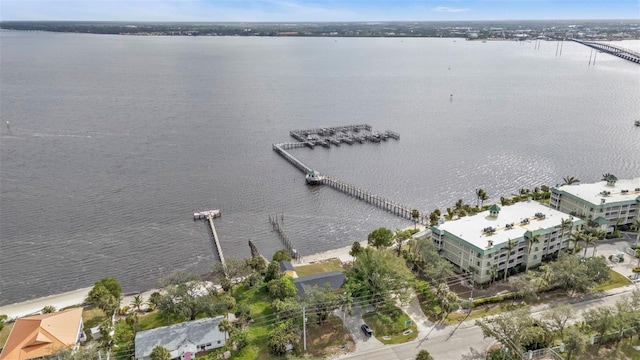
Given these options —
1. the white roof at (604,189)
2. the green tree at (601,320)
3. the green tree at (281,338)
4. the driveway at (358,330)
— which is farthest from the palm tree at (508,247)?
the green tree at (281,338)

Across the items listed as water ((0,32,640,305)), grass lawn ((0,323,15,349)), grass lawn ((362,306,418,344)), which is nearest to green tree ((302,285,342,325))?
grass lawn ((362,306,418,344))

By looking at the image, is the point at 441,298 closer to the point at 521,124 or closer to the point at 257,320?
the point at 257,320

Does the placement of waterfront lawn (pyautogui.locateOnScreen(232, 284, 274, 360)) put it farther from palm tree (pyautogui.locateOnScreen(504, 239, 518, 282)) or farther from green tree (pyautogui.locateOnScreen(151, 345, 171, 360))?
palm tree (pyautogui.locateOnScreen(504, 239, 518, 282))

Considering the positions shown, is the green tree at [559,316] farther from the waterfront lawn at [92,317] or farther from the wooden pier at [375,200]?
the waterfront lawn at [92,317]

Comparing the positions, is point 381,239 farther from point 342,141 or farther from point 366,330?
point 342,141

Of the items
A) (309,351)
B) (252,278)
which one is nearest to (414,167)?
(252,278)
